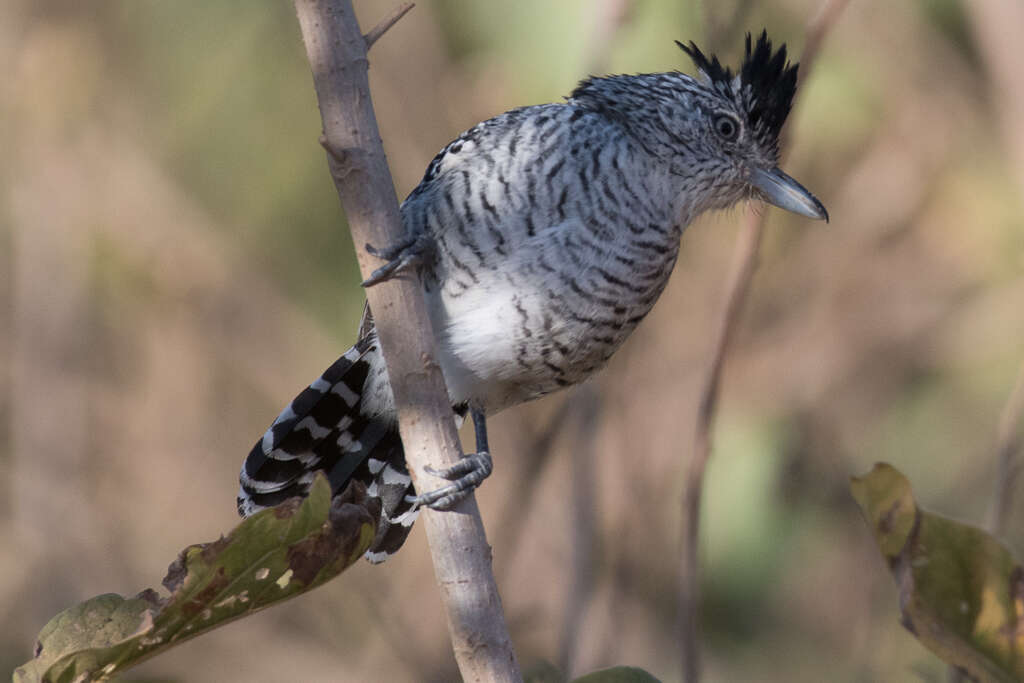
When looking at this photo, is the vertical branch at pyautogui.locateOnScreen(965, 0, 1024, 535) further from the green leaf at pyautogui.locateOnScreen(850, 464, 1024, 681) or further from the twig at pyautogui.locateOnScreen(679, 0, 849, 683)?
the green leaf at pyautogui.locateOnScreen(850, 464, 1024, 681)

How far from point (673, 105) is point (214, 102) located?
2008 millimetres

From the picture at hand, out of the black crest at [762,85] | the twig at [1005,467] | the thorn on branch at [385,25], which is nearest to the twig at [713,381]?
the black crest at [762,85]

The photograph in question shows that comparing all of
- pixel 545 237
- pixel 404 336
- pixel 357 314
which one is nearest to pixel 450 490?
pixel 404 336

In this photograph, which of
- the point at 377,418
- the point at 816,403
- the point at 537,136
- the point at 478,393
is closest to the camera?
the point at 537,136

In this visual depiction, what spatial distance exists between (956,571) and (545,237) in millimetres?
1198

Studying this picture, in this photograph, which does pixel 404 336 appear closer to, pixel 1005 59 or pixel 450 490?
pixel 450 490

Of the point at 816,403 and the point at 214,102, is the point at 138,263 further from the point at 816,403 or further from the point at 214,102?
the point at 816,403

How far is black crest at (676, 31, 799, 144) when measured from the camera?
230 cm

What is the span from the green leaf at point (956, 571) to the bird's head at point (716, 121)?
137 centimetres

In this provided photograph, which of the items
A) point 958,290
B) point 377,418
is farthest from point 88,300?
point 958,290

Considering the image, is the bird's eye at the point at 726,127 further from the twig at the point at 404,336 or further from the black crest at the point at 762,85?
the twig at the point at 404,336

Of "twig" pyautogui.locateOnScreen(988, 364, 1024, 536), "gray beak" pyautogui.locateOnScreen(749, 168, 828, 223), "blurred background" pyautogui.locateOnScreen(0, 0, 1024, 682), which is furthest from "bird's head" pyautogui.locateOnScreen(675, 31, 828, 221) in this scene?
"blurred background" pyautogui.locateOnScreen(0, 0, 1024, 682)

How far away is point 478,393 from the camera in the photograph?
2.30m

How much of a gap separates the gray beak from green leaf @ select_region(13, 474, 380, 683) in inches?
56.0
